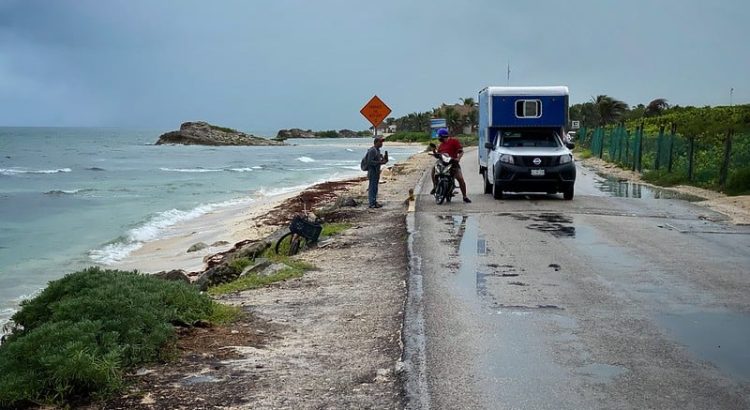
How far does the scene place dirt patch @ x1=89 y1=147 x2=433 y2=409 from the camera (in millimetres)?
5316

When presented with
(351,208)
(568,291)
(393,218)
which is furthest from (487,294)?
(351,208)

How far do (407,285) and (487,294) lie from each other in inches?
39.0

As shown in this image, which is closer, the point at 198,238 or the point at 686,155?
the point at 198,238

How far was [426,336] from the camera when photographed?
677 centimetres

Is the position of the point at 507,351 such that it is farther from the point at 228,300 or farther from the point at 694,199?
the point at 694,199

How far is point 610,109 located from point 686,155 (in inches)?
2428

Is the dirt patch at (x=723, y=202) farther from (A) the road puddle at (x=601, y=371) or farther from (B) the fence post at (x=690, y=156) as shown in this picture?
(A) the road puddle at (x=601, y=371)

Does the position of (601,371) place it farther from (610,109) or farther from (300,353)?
(610,109)

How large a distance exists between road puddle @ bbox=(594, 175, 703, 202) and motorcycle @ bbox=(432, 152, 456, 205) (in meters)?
5.17

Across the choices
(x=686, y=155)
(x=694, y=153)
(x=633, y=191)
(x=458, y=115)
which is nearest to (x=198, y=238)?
(x=633, y=191)

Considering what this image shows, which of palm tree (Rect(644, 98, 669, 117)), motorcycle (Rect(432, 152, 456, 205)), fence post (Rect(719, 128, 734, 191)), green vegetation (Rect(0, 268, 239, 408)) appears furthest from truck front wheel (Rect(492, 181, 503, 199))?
palm tree (Rect(644, 98, 669, 117))

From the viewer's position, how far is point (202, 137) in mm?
135500

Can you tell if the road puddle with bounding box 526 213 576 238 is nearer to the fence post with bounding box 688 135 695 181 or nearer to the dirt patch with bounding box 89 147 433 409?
the dirt patch with bounding box 89 147 433 409

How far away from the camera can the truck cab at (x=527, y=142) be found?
1889 cm
